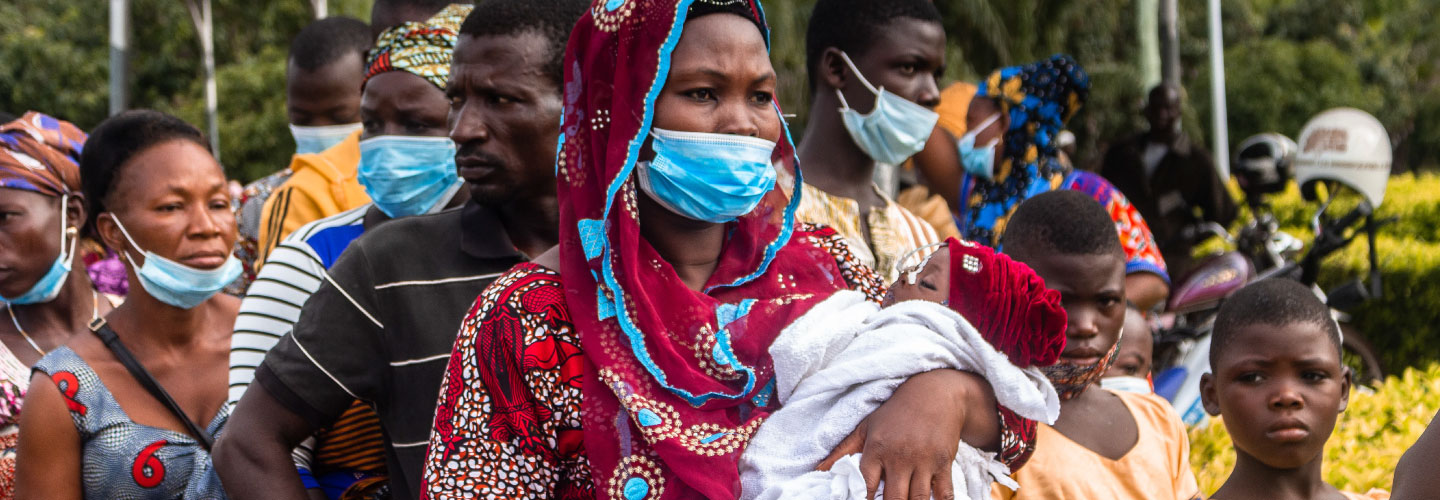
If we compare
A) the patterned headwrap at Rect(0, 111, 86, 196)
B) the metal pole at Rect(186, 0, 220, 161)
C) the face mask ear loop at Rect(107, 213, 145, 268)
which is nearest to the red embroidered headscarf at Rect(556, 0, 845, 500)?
the face mask ear loop at Rect(107, 213, 145, 268)

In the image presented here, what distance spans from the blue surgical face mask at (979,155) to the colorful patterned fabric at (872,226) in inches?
44.5

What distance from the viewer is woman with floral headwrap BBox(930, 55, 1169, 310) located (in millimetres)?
4641

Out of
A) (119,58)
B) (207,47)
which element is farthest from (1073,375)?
(207,47)

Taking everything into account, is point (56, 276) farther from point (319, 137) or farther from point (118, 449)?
point (319, 137)

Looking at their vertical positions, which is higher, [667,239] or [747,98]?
[747,98]

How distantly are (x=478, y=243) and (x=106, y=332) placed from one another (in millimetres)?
1405

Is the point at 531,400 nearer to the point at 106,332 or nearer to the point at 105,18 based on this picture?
the point at 106,332

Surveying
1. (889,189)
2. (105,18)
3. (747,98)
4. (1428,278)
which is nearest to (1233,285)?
(889,189)

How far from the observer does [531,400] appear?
200 centimetres

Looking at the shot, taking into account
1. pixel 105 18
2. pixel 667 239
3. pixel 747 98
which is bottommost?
pixel 105 18

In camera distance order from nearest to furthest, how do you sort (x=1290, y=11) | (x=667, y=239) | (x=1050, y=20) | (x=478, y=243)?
(x=667, y=239) → (x=478, y=243) → (x=1050, y=20) → (x=1290, y=11)

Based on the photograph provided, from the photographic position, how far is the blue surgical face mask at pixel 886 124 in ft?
13.3

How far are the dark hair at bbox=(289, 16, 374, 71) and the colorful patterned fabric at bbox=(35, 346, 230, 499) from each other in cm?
209

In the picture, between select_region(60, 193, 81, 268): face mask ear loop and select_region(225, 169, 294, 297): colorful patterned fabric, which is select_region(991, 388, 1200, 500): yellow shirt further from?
select_region(60, 193, 81, 268): face mask ear loop
